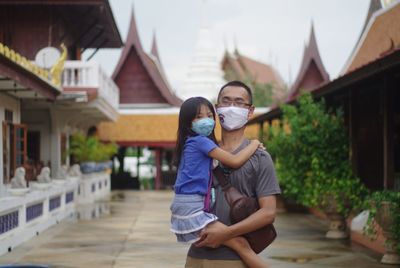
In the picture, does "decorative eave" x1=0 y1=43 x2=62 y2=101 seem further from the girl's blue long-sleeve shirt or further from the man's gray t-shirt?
the man's gray t-shirt

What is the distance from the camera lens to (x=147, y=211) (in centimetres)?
2144

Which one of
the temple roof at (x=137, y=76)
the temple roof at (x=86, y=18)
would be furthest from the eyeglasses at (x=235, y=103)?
the temple roof at (x=137, y=76)

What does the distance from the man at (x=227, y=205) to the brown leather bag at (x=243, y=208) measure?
3 cm

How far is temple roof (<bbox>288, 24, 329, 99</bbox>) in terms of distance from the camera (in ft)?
128

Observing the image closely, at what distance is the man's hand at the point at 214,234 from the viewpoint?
381cm

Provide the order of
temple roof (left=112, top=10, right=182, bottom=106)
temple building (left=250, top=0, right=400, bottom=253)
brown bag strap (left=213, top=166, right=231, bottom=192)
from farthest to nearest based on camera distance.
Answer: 1. temple roof (left=112, top=10, right=182, bottom=106)
2. temple building (left=250, top=0, right=400, bottom=253)
3. brown bag strap (left=213, top=166, right=231, bottom=192)

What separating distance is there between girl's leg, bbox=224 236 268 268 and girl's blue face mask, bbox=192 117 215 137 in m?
0.57

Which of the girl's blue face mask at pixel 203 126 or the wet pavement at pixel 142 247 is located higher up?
the girl's blue face mask at pixel 203 126

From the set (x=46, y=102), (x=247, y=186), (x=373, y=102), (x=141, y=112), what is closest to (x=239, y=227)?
(x=247, y=186)

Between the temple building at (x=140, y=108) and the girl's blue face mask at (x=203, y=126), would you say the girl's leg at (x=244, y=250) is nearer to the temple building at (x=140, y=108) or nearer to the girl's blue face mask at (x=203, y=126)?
the girl's blue face mask at (x=203, y=126)

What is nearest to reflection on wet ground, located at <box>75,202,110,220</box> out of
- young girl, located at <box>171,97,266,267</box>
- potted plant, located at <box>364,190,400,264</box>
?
potted plant, located at <box>364,190,400,264</box>

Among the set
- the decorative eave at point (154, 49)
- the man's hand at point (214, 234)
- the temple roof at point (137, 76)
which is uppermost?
the decorative eave at point (154, 49)

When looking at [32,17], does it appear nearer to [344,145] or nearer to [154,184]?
[344,145]

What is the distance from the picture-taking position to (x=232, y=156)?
3.92 metres
